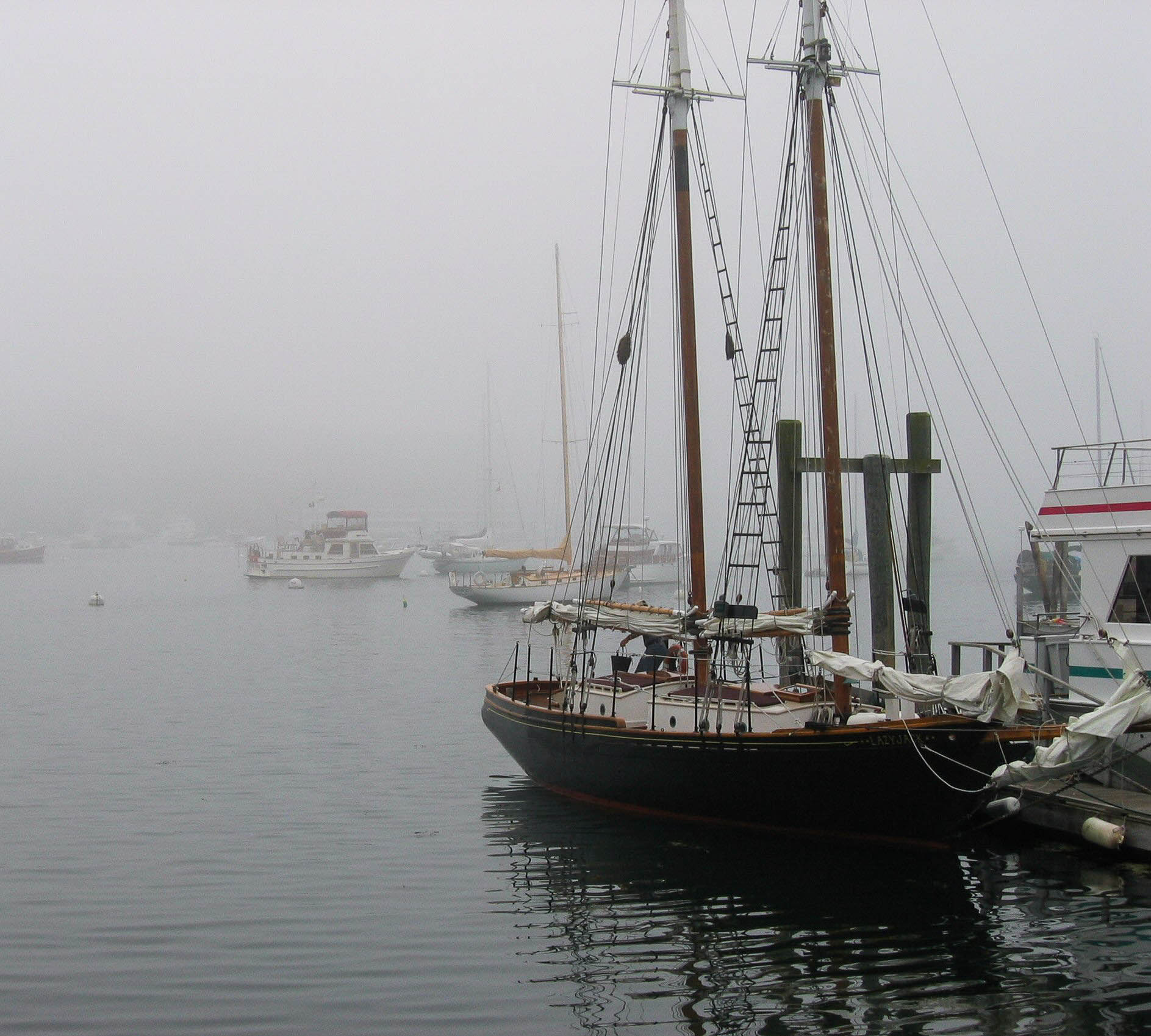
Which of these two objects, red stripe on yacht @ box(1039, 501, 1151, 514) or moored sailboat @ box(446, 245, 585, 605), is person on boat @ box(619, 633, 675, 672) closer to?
red stripe on yacht @ box(1039, 501, 1151, 514)

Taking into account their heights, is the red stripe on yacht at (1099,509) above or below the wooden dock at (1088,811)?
above

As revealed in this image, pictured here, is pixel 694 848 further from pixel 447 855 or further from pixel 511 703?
pixel 511 703

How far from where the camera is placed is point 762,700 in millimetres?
19953

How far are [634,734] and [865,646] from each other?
4177cm

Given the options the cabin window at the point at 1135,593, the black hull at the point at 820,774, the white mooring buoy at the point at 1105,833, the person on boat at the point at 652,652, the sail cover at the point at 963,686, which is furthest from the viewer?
the person on boat at the point at 652,652

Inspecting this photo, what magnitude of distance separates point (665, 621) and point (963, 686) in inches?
254

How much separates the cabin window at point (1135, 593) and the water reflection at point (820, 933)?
166 inches

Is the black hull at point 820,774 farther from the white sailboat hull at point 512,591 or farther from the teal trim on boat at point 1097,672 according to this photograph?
the white sailboat hull at point 512,591

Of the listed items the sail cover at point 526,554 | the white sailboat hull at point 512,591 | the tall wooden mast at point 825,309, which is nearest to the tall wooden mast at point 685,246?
the tall wooden mast at point 825,309

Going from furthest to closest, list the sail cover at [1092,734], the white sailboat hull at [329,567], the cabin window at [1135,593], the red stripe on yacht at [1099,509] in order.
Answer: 1. the white sailboat hull at [329,567]
2. the red stripe on yacht at [1099,509]
3. the cabin window at [1135,593]
4. the sail cover at [1092,734]

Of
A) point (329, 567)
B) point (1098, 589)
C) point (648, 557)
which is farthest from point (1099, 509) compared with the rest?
point (329, 567)

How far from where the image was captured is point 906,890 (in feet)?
50.5

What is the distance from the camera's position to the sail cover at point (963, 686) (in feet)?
51.2

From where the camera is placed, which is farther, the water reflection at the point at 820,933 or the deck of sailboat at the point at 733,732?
the deck of sailboat at the point at 733,732
